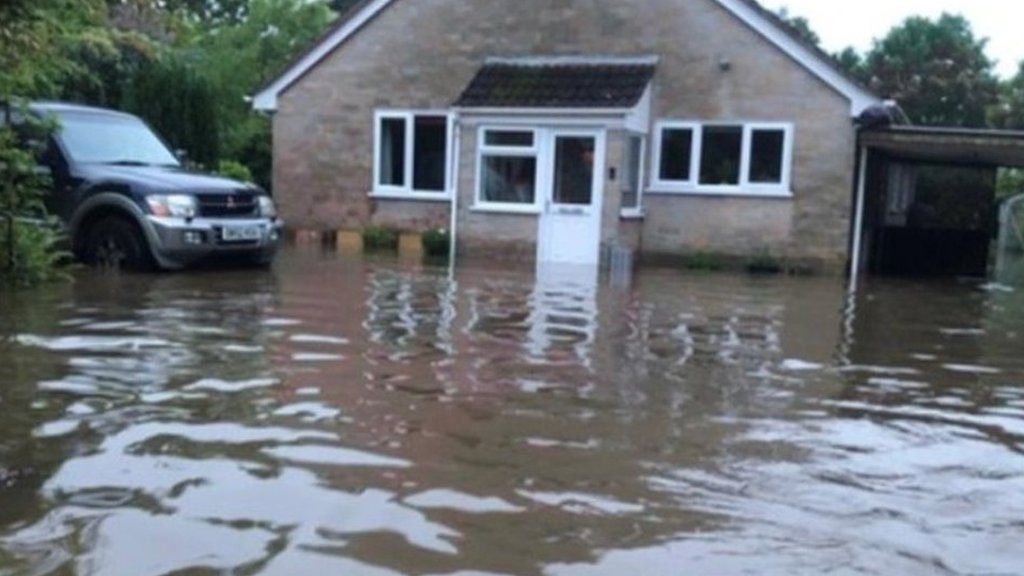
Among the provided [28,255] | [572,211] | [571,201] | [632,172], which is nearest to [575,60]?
[632,172]

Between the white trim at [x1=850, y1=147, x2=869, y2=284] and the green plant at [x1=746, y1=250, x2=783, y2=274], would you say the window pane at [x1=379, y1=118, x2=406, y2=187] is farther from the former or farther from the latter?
the white trim at [x1=850, y1=147, x2=869, y2=284]

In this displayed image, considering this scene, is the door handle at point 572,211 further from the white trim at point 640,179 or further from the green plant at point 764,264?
the green plant at point 764,264

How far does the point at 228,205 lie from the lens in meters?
12.5

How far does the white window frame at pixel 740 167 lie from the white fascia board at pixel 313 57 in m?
5.95

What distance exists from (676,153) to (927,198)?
11.1 m

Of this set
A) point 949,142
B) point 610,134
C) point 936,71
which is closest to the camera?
point 949,142

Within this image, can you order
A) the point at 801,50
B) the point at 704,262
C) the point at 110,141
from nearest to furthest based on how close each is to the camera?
the point at 110,141 < the point at 801,50 < the point at 704,262

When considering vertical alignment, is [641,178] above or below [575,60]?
below

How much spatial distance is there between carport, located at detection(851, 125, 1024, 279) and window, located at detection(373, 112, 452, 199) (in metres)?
7.51

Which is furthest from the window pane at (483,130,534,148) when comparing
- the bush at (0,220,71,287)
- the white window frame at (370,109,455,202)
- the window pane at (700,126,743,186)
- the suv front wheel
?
the bush at (0,220,71,287)

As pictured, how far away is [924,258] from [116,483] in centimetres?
2041

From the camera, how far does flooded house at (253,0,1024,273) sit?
59.2 feet

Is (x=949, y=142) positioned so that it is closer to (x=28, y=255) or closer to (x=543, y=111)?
(x=543, y=111)

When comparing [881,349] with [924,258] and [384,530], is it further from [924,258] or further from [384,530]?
[924,258]
